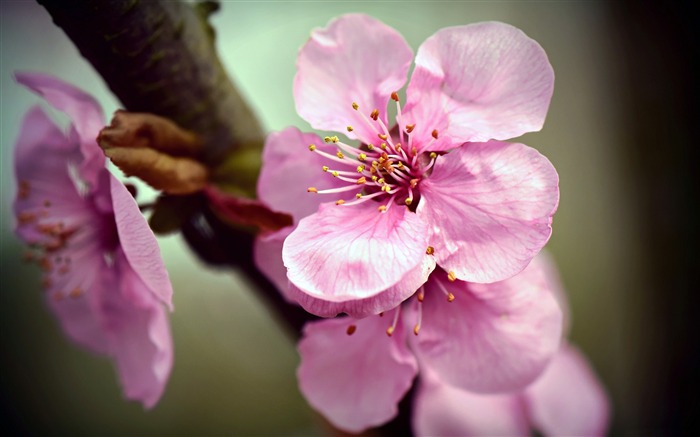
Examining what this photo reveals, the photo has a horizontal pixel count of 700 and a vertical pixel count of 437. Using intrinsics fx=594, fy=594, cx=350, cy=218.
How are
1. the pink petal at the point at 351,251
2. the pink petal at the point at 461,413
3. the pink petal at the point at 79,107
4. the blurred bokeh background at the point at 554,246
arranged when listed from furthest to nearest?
the blurred bokeh background at the point at 554,246 < the pink petal at the point at 461,413 < the pink petal at the point at 79,107 < the pink petal at the point at 351,251

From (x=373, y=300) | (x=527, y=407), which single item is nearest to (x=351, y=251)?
(x=373, y=300)

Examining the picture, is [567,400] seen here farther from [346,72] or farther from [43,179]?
[43,179]

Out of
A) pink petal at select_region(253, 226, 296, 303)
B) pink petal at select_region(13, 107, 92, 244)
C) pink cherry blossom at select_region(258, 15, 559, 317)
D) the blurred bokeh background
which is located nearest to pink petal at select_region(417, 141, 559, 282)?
pink cherry blossom at select_region(258, 15, 559, 317)

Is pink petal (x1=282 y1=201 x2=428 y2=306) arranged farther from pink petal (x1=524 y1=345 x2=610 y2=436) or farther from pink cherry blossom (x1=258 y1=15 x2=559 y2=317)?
pink petal (x1=524 y1=345 x2=610 y2=436)

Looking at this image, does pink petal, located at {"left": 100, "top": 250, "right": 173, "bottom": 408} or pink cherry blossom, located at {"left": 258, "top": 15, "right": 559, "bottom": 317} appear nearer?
pink cherry blossom, located at {"left": 258, "top": 15, "right": 559, "bottom": 317}

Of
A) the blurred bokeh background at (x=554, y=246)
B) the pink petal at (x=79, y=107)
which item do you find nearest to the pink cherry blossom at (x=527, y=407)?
the pink petal at (x=79, y=107)

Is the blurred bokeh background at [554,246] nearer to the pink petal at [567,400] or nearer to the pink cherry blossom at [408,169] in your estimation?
the pink petal at [567,400]

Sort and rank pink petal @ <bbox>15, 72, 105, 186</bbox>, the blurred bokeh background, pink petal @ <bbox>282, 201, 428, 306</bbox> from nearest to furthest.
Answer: pink petal @ <bbox>282, 201, 428, 306</bbox>
pink petal @ <bbox>15, 72, 105, 186</bbox>
the blurred bokeh background
